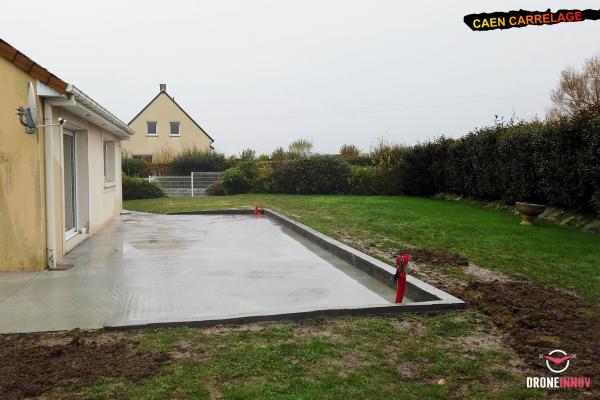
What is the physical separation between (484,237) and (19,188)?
8203 millimetres

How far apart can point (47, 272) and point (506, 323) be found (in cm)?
598

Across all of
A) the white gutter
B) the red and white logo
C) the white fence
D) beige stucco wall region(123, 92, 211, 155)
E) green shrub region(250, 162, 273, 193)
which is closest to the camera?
the red and white logo

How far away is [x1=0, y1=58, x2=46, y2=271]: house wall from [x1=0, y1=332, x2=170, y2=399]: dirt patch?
9.98 ft

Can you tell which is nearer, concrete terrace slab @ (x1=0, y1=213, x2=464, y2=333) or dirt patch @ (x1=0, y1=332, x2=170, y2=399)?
dirt patch @ (x1=0, y1=332, x2=170, y2=399)

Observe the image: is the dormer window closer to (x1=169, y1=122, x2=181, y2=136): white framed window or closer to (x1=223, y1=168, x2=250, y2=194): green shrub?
(x1=169, y1=122, x2=181, y2=136): white framed window

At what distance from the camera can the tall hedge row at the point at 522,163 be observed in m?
11.2

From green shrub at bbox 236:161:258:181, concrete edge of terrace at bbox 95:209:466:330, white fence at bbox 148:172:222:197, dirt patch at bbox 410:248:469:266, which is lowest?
concrete edge of terrace at bbox 95:209:466:330

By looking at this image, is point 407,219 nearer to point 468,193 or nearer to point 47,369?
point 468,193

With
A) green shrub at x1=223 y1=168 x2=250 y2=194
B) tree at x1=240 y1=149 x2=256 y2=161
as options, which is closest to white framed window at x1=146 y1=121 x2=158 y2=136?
tree at x1=240 y1=149 x2=256 y2=161

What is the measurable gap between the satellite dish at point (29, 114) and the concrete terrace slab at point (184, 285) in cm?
203

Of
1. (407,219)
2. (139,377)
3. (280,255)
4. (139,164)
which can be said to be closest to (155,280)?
(280,255)

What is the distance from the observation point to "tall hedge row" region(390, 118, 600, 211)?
441 inches

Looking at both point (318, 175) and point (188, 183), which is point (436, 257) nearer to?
point (318, 175)

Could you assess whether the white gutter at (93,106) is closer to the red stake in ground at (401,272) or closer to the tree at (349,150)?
the red stake in ground at (401,272)
